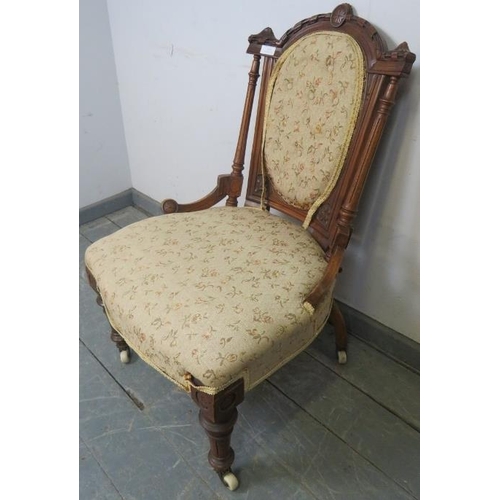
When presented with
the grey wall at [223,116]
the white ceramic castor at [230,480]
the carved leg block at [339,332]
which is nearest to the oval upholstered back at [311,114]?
the grey wall at [223,116]

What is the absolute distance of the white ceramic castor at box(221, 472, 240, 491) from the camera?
1070 mm

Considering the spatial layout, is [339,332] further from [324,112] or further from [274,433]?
[324,112]

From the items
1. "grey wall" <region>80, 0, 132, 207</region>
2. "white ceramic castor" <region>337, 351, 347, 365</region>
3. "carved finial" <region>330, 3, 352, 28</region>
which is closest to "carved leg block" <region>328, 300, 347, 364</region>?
"white ceramic castor" <region>337, 351, 347, 365</region>

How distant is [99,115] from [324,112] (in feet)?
4.46

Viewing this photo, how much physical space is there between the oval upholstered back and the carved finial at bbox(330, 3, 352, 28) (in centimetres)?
2

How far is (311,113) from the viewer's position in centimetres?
112

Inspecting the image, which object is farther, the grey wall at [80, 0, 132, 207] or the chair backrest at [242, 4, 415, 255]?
the grey wall at [80, 0, 132, 207]

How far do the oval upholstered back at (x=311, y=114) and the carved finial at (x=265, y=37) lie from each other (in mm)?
82

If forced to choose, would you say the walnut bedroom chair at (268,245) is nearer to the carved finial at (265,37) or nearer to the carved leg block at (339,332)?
the carved finial at (265,37)

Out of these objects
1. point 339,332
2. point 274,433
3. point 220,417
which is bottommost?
point 274,433

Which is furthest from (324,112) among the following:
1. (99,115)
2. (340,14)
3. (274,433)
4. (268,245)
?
(99,115)

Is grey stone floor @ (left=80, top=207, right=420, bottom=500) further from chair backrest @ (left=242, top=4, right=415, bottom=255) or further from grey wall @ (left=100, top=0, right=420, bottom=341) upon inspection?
chair backrest @ (left=242, top=4, right=415, bottom=255)

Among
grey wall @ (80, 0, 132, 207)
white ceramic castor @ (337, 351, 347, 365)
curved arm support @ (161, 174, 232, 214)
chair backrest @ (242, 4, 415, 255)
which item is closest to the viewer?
chair backrest @ (242, 4, 415, 255)

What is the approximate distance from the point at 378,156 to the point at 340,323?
0.54 metres
